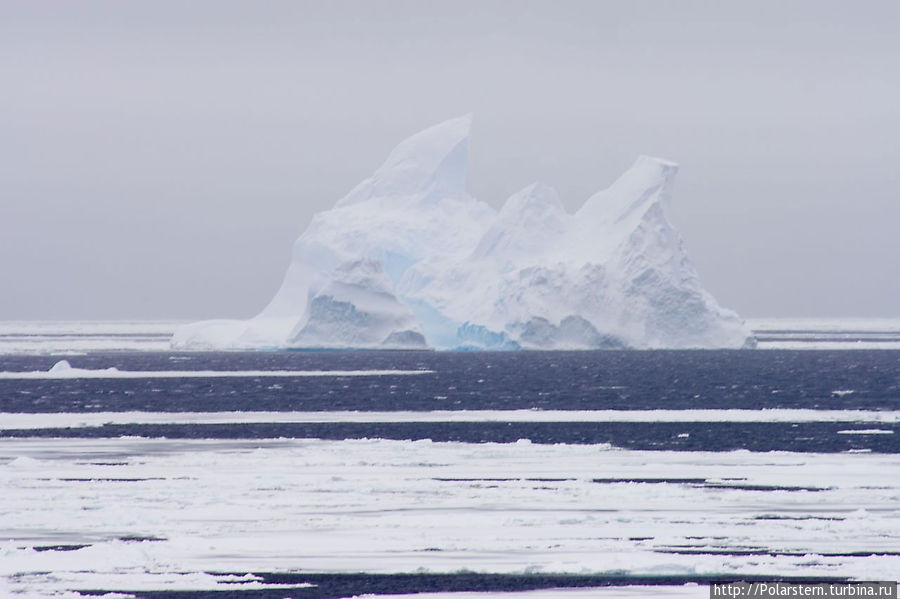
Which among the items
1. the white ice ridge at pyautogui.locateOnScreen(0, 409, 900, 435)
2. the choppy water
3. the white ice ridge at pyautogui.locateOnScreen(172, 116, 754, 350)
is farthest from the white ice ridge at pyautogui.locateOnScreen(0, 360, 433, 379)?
the white ice ridge at pyautogui.locateOnScreen(0, 409, 900, 435)

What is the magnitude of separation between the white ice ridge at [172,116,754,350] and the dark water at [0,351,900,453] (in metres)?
1.76

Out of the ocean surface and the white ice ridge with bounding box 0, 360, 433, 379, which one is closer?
the ocean surface

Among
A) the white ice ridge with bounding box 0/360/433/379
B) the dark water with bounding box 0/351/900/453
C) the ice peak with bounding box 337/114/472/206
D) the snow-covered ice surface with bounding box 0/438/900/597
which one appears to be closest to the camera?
the snow-covered ice surface with bounding box 0/438/900/597

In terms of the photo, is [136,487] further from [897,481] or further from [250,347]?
[250,347]

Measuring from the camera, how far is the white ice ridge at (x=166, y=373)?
6062cm

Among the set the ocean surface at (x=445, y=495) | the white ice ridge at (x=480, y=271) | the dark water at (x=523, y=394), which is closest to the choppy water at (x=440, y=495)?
the ocean surface at (x=445, y=495)

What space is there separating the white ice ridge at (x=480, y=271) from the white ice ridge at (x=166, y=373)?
347 centimetres

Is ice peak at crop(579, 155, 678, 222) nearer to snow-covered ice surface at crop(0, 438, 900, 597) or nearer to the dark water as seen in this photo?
the dark water

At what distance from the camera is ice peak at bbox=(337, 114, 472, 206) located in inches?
2968

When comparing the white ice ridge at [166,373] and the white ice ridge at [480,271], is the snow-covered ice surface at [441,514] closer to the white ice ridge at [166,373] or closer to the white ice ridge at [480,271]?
the white ice ridge at [166,373]

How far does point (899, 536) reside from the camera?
16.4m

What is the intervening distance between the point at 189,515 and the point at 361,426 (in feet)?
49.5

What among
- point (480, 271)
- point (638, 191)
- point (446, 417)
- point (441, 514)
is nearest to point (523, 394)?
point (446, 417)

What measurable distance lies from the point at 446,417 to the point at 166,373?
3073 cm
